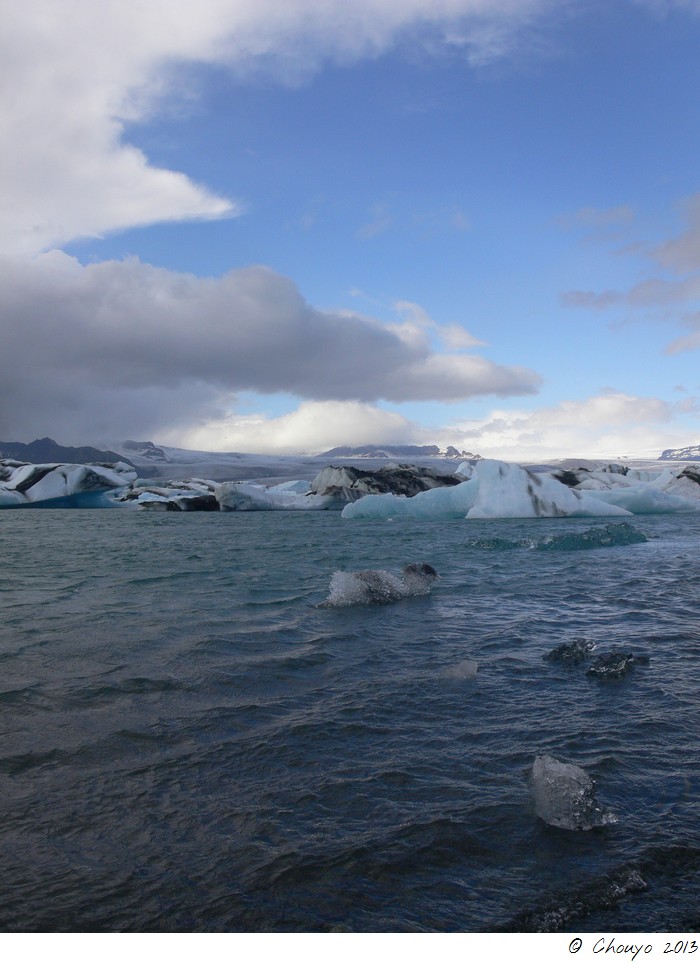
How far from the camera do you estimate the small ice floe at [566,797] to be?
3143 mm

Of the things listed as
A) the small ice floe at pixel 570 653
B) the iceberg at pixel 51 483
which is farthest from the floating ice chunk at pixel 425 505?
the iceberg at pixel 51 483

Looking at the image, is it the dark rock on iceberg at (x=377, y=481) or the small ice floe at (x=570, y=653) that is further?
the dark rock on iceberg at (x=377, y=481)

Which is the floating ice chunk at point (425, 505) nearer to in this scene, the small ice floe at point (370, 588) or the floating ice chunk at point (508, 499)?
the floating ice chunk at point (508, 499)

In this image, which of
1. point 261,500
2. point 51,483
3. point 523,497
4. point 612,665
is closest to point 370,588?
point 612,665

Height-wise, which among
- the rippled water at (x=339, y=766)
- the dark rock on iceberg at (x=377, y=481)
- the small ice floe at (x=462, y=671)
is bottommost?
the rippled water at (x=339, y=766)

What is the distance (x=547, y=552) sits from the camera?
49.3 ft

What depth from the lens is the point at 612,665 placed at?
17.9 ft

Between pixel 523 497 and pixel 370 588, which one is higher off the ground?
pixel 523 497

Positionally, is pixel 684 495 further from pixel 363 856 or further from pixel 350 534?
pixel 363 856

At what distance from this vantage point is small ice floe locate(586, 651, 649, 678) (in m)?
5.36

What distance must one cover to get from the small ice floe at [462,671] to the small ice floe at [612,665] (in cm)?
97

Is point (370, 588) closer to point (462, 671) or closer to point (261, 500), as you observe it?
point (462, 671)

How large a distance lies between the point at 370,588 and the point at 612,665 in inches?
160
